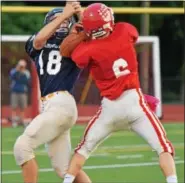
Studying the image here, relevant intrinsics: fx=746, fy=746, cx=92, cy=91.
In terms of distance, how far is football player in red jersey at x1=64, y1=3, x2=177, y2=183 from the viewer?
20.5ft

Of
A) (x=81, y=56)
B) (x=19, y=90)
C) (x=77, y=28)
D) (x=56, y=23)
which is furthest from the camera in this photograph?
(x=19, y=90)

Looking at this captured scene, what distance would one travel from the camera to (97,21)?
6.27m

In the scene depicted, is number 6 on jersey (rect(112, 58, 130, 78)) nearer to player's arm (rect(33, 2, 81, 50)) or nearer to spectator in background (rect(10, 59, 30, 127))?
player's arm (rect(33, 2, 81, 50))

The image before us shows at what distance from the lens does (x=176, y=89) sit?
2745 centimetres

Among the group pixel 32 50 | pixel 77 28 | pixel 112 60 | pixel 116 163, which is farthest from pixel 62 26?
pixel 116 163

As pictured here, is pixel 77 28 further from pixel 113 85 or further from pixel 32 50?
pixel 113 85

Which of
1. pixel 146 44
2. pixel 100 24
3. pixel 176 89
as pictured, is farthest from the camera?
pixel 176 89

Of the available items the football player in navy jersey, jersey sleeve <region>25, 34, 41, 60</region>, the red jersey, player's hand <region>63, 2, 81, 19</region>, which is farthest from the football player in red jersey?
jersey sleeve <region>25, 34, 41, 60</region>

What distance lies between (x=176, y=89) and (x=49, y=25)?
70.1ft

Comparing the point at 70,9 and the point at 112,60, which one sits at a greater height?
the point at 70,9

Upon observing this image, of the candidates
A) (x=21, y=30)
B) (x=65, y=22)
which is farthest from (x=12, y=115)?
(x=65, y=22)

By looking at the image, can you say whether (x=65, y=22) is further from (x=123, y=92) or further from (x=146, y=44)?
(x=146, y=44)

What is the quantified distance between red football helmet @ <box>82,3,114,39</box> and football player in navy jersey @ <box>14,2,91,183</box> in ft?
0.51

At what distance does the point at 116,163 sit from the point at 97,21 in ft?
13.7
